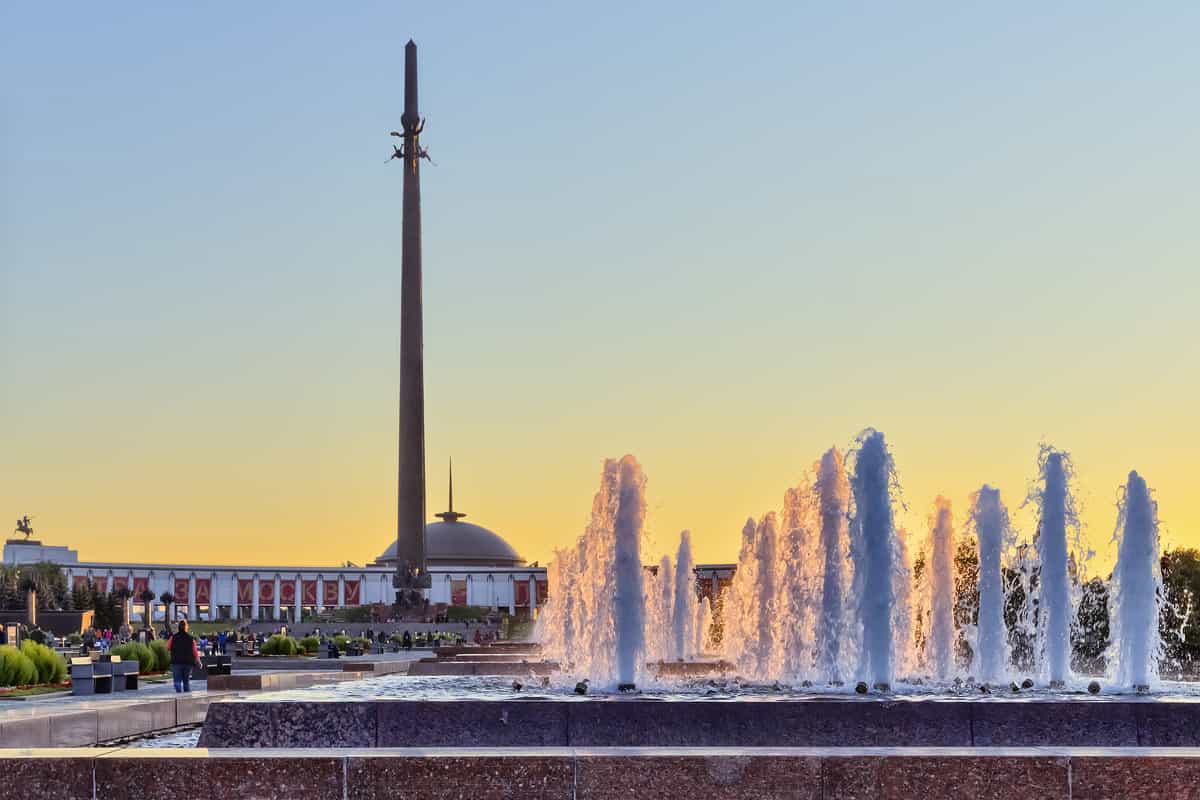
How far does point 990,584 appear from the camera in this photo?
22766mm

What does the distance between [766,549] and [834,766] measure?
1066 inches

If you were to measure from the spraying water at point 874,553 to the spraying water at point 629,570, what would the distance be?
2.62 metres

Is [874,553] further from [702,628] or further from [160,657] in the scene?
[702,628]

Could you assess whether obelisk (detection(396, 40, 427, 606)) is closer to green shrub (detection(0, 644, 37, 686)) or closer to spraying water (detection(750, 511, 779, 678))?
spraying water (detection(750, 511, 779, 678))

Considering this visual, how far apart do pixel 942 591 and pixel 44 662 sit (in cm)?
1409

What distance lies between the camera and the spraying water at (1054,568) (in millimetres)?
20469

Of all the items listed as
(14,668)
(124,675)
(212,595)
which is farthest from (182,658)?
(212,595)

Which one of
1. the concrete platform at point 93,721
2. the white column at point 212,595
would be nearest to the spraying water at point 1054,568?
the concrete platform at point 93,721

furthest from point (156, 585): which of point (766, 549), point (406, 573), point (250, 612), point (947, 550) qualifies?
point (947, 550)

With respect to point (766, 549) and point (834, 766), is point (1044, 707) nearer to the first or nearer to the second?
point (834, 766)

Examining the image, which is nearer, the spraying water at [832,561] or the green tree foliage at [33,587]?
the spraying water at [832,561]

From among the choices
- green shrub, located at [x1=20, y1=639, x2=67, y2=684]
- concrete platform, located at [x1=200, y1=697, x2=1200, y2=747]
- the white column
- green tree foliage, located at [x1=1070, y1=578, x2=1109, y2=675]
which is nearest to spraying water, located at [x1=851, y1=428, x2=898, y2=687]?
concrete platform, located at [x1=200, y1=697, x2=1200, y2=747]

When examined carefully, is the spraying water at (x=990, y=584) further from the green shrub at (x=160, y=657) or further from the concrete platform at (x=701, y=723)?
the green shrub at (x=160, y=657)

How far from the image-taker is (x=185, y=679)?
75.1ft
